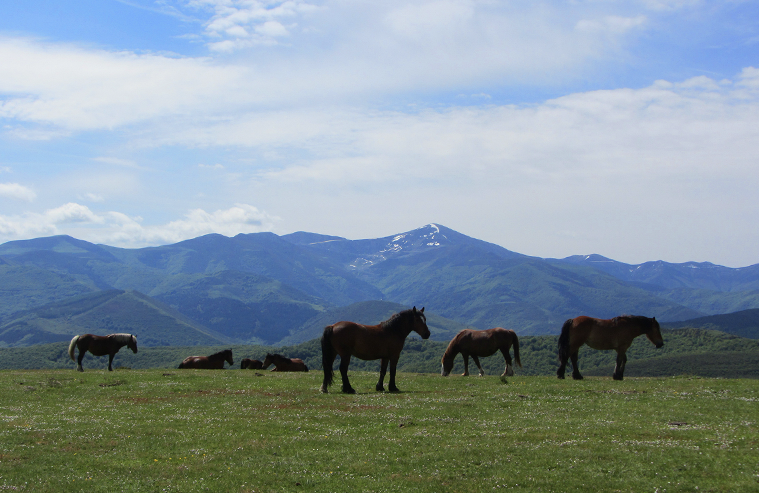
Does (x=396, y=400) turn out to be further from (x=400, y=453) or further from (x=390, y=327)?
(x=400, y=453)

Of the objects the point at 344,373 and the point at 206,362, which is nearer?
the point at 344,373

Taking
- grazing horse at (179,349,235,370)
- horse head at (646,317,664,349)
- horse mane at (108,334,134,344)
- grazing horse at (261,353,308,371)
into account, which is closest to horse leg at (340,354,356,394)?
horse head at (646,317,664,349)

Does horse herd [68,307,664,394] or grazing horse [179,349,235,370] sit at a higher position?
horse herd [68,307,664,394]

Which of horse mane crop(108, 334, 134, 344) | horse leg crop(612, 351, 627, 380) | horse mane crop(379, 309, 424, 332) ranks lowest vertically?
horse leg crop(612, 351, 627, 380)

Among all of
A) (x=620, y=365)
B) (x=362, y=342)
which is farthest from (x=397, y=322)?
(x=620, y=365)

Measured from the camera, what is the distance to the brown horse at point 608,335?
28453 mm

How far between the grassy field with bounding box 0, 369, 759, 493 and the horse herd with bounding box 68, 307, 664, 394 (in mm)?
1883

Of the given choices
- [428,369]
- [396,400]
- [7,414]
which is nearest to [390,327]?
[396,400]

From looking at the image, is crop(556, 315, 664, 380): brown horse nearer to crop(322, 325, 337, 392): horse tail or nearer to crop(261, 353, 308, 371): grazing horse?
crop(322, 325, 337, 392): horse tail

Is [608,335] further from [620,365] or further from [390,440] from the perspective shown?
[390,440]

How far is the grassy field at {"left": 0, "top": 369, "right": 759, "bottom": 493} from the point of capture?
12.0 metres

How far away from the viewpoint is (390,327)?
25453mm

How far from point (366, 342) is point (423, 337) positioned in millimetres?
2602

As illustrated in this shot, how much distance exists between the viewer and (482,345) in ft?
109
